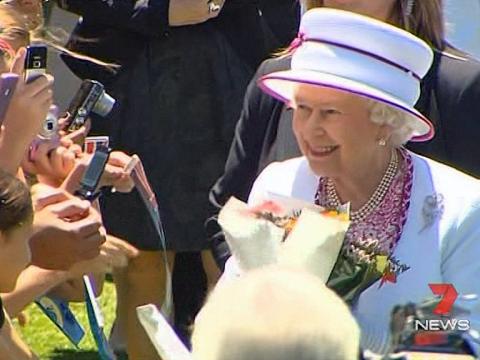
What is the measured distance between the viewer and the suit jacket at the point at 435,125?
288 cm

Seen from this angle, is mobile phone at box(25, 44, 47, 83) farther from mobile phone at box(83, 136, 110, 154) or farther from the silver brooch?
the silver brooch

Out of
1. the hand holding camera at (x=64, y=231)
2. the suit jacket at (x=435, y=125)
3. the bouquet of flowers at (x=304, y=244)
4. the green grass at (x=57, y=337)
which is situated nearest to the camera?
the bouquet of flowers at (x=304, y=244)

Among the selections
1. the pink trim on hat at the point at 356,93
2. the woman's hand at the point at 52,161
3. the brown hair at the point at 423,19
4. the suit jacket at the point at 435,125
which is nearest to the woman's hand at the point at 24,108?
the woman's hand at the point at 52,161

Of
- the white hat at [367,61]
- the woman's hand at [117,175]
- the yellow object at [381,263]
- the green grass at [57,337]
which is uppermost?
the white hat at [367,61]

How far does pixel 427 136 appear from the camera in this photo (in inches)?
103

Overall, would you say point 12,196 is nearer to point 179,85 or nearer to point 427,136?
point 427,136

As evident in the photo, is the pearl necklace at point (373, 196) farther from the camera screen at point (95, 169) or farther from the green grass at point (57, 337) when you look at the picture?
the green grass at point (57, 337)

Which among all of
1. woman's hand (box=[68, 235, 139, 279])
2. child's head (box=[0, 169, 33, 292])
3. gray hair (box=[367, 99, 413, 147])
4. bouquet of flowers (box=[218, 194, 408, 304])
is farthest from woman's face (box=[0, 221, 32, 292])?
gray hair (box=[367, 99, 413, 147])

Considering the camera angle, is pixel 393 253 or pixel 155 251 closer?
pixel 393 253

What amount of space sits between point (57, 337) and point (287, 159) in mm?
2648

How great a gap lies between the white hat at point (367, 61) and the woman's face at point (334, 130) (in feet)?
0.13

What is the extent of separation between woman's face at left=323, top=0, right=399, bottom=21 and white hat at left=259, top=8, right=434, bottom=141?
1.30ft

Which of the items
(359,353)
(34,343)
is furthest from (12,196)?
Answer: (34,343)

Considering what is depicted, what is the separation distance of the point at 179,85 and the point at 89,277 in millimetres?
1124
